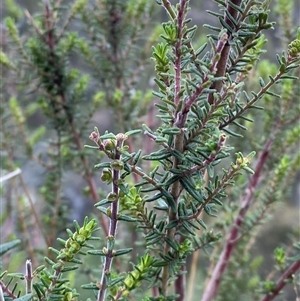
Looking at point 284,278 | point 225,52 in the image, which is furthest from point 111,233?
point 284,278

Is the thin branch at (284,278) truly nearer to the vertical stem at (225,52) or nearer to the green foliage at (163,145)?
the green foliage at (163,145)

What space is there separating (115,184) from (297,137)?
1.26 ft

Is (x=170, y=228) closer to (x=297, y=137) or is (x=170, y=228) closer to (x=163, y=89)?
(x=163, y=89)

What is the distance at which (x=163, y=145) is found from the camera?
30 centimetres

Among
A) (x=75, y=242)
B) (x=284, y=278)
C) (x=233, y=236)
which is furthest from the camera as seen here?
(x=233, y=236)

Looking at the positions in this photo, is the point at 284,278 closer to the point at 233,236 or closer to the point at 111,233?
A: the point at 233,236

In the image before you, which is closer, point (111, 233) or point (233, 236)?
point (111, 233)

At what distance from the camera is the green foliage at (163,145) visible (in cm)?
29

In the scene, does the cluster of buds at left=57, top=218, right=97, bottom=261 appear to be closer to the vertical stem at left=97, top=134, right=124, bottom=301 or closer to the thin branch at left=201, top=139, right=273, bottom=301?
the vertical stem at left=97, top=134, right=124, bottom=301

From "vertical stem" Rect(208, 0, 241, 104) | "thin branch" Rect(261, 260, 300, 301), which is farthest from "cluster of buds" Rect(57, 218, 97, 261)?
"thin branch" Rect(261, 260, 300, 301)

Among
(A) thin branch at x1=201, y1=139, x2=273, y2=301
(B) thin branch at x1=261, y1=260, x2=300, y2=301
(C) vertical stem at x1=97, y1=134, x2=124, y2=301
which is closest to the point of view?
(C) vertical stem at x1=97, y1=134, x2=124, y2=301

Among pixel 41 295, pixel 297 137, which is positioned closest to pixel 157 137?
pixel 41 295

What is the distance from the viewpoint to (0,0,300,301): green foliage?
0.29 meters

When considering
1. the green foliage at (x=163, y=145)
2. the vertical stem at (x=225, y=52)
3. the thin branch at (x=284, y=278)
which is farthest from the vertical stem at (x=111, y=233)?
the thin branch at (x=284, y=278)
